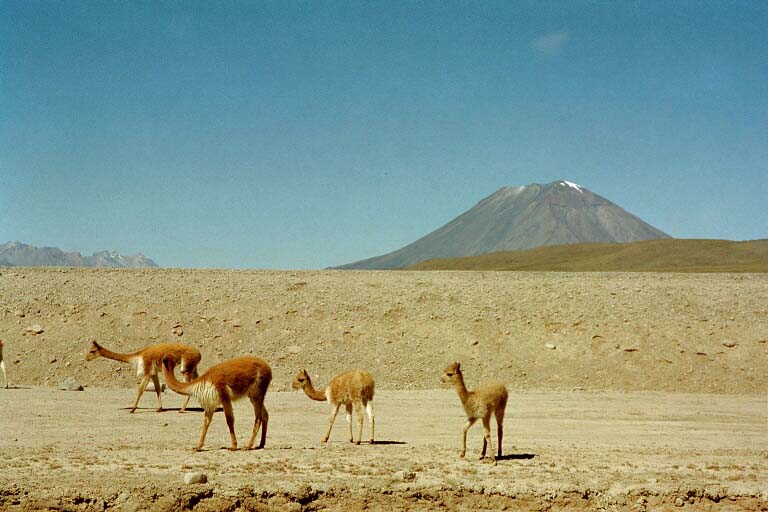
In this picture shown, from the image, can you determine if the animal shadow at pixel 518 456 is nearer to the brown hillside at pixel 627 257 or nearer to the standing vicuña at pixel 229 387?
the standing vicuña at pixel 229 387

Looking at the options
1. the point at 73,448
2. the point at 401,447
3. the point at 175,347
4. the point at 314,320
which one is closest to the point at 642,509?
the point at 401,447

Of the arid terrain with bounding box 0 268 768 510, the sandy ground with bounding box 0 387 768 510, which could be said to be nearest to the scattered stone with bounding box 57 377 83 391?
the arid terrain with bounding box 0 268 768 510

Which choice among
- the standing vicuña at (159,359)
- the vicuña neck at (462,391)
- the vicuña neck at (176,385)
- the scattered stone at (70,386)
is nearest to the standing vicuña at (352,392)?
the vicuña neck at (462,391)

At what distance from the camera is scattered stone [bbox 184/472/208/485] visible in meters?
11.3

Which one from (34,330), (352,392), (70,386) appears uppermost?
(34,330)

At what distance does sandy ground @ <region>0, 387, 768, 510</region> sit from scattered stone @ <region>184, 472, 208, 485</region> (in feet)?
0.43

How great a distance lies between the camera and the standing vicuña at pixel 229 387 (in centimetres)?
1363

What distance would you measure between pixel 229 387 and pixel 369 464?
2.67m

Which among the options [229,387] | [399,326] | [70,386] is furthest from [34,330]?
[229,387]

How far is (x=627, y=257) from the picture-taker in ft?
371

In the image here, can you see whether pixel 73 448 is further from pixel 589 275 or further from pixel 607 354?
pixel 589 275

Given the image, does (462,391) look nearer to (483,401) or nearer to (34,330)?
(483,401)

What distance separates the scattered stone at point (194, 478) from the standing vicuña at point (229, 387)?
2003 millimetres

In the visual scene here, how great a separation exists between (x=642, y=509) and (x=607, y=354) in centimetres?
2013
